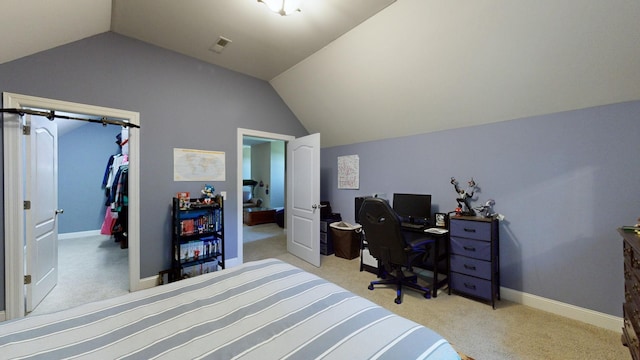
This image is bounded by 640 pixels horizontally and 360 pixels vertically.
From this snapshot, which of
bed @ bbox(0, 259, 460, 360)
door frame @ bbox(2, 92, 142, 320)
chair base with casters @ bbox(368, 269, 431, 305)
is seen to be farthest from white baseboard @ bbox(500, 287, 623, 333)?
door frame @ bbox(2, 92, 142, 320)

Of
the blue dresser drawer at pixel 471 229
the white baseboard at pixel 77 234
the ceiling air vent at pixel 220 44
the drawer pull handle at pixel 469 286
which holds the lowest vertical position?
the drawer pull handle at pixel 469 286

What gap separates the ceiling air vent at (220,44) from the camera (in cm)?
253

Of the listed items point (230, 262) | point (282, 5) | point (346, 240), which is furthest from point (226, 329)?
point (346, 240)

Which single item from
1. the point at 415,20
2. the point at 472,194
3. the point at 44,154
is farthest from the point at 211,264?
the point at 415,20

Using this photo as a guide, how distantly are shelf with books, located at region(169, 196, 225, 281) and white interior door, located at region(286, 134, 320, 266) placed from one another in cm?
117

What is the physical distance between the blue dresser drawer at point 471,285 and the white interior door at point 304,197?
1.69 m

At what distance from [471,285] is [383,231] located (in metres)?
1.07

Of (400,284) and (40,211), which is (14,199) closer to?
(40,211)

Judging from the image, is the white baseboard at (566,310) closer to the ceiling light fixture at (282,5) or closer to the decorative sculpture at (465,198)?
the decorative sculpture at (465,198)

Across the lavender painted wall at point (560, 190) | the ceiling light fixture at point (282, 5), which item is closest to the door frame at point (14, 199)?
the ceiling light fixture at point (282, 5)

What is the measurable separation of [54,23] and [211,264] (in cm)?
278

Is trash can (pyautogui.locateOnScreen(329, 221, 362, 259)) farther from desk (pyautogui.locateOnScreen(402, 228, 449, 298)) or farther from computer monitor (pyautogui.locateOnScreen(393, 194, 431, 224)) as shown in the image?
desk (pyautogui.locateOnScreen(402, 228, 449, 298))

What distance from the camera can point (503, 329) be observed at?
6.33ft

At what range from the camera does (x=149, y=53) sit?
104 inches
